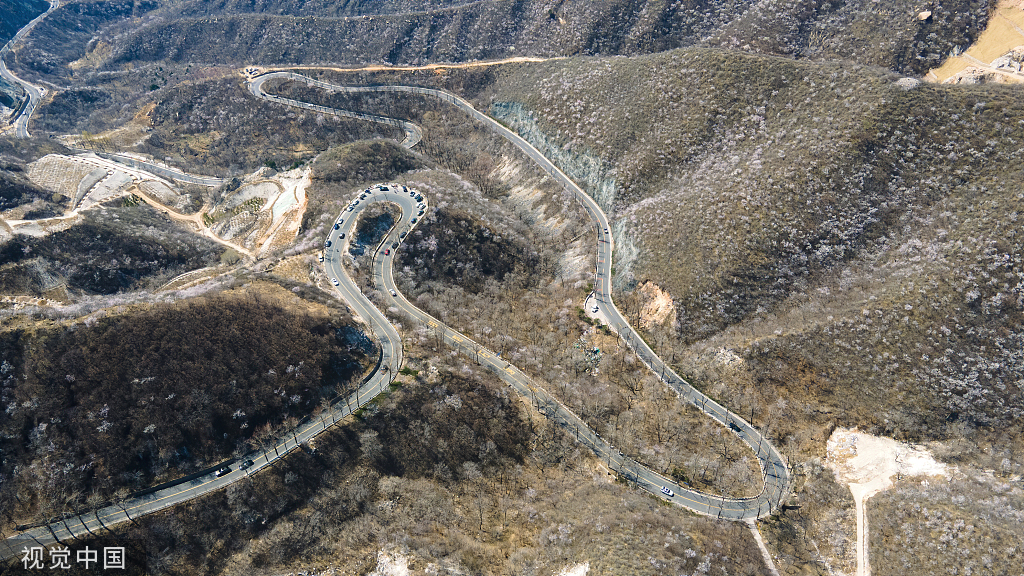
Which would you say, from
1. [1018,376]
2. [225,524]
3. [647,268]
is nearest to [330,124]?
[647,268]

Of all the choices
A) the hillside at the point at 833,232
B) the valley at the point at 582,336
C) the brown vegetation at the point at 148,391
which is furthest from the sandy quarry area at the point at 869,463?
the brown vegetation at the point at 148,391

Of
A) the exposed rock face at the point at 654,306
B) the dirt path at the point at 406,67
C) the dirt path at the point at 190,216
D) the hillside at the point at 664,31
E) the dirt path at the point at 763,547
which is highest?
the hillside at the point at 664,31

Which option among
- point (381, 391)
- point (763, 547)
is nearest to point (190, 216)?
point (381, 391)

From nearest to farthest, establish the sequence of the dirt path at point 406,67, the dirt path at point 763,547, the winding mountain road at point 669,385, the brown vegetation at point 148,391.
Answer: the brown vegetation at point 148,391 < the dirt path at point 763,547 < the winding mountain road at point 669,385 < the dirt path at point 406,67

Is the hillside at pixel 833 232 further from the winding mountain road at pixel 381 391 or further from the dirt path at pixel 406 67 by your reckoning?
the dirt path at pixel 406 67

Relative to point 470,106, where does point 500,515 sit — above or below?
below

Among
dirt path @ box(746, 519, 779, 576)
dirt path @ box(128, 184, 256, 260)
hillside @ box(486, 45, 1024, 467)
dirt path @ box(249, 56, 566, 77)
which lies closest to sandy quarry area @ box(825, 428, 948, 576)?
hillside @ box(486, 45, 1024, 467)

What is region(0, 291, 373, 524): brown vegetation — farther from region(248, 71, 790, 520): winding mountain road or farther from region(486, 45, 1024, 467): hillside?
region(486, 45, 1024, 467): hillside

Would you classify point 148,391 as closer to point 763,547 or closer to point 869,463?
point 763,547

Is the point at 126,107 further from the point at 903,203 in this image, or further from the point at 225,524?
the point at 903,203
